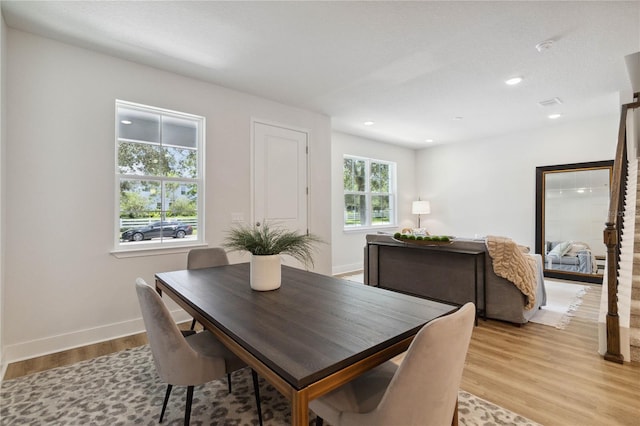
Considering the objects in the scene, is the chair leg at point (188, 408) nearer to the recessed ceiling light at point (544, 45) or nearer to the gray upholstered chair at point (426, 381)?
the gray upholstered chair at point (426, 381)

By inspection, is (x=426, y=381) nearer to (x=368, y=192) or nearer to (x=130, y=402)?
(x=130, y=402)

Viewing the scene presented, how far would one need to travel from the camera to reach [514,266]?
2.99 m

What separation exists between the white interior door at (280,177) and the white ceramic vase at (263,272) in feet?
6.95

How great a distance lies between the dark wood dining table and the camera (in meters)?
0.95

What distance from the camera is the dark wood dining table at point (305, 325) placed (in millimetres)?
951

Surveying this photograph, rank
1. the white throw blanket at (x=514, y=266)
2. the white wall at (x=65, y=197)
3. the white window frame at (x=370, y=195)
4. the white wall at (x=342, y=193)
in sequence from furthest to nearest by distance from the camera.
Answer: the white window frame at (x=370, y=195), the white wall at (x=342, y=193), the white throw blanket at (x=514, y=266), the white wall at (x=65, y=197)

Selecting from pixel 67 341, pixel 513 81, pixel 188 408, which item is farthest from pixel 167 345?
pixel 513 81

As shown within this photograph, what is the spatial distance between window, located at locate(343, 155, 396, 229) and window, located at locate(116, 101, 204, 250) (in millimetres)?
Answer: 3085

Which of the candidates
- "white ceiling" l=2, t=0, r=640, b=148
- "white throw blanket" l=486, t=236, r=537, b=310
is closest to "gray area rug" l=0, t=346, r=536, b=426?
"white throw blanket" l=486, t=236, r=537, b=310

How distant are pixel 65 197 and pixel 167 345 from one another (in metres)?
2.11

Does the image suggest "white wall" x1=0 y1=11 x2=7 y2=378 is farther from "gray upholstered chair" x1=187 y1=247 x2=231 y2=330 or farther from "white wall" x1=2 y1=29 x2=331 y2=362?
"gray upholstered chair" x1=187 y1=247 x2=231 y2=330

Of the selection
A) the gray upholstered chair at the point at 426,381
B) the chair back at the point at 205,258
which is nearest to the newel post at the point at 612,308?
the gray upholstered chair at the point at 426,381

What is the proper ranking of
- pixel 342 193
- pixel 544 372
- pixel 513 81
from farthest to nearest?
pixel 342 193 < pixel 513 81 < pixel 544 372

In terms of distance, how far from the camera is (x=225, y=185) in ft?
11.8
